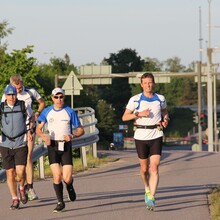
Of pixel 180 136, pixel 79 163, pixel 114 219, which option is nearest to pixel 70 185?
pixel 114 219

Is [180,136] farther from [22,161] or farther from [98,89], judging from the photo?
[22,161]

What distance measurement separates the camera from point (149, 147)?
12328 mm

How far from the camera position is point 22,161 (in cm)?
1273

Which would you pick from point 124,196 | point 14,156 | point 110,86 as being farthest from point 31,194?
point 110,86

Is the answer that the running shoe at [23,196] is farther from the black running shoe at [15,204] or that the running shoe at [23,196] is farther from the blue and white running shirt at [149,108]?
the blue and white running shirt at [149,108]

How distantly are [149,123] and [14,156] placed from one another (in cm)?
197

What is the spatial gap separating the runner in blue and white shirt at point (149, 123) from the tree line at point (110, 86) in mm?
23453

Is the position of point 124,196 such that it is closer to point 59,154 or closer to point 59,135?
point 59,154

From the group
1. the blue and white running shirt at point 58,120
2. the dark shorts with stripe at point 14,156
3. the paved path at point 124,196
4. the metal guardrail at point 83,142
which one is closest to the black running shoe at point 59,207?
the paved path at point 124,196

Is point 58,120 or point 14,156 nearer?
point 58,120

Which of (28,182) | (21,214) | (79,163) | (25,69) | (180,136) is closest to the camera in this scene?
(21,214)

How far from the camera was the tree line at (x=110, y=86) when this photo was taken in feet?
129

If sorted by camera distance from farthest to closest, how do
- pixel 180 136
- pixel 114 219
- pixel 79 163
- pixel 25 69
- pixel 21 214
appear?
pixel 180 136 < pixel 25 69 < pixel 79 163 < pixel 21 214 < pixel 114 219

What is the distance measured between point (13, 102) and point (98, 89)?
124925mm
